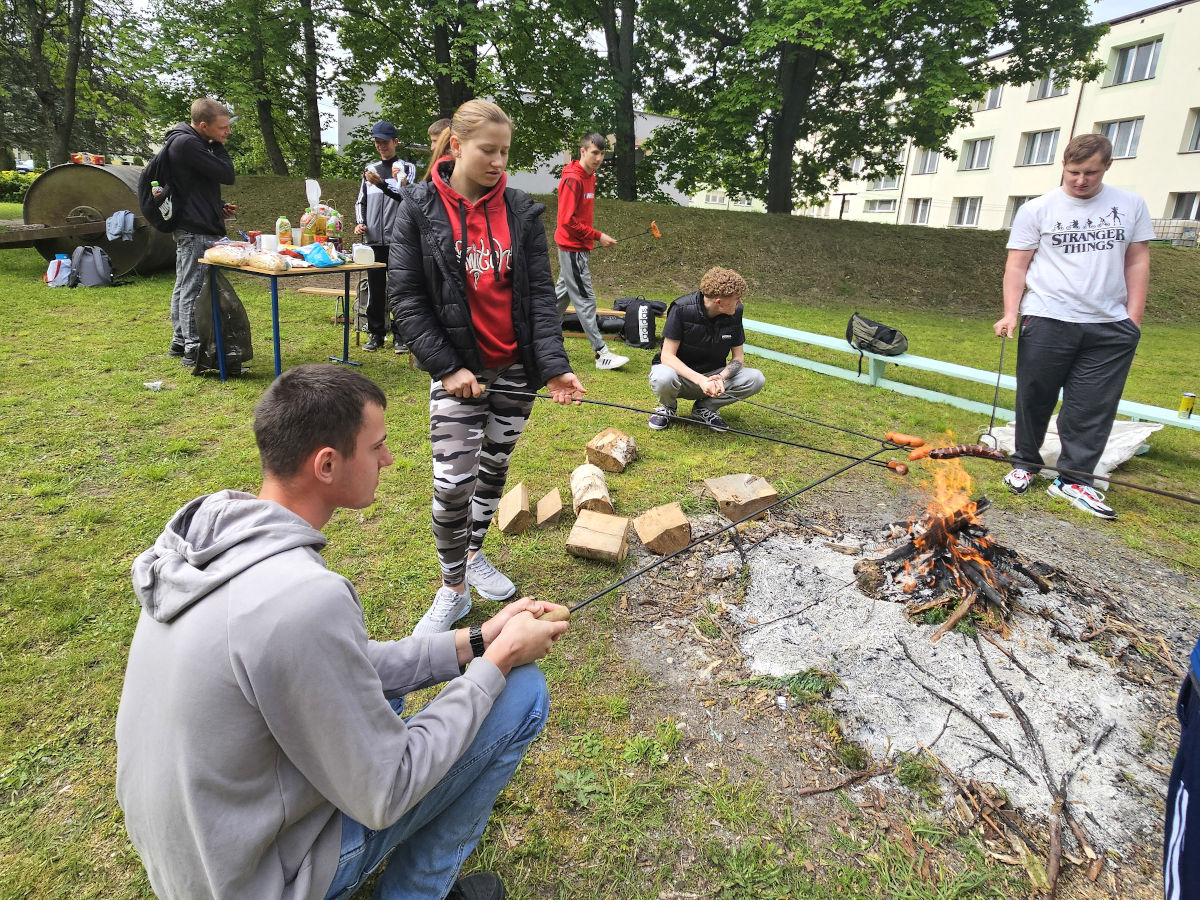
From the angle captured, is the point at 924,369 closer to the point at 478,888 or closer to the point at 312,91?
the point at 478,888

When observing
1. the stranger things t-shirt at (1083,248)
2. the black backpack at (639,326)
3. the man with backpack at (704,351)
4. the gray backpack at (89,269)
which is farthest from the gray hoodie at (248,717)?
the gray backpack at (89,269)

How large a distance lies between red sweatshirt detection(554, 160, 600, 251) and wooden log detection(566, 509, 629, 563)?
4.02 meters

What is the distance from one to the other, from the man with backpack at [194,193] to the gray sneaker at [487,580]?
4339 mm

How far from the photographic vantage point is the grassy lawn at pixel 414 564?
6.71 ft

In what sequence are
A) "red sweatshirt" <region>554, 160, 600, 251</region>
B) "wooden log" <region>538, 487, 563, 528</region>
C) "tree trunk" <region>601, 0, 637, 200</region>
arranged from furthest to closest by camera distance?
"tree trunk" <region>601, 0, 637, 200</region> < "red sweatshirt" <region>554, 160, 600, 251</region> < "wooden log" <region>538, 487, 563, 528</region>

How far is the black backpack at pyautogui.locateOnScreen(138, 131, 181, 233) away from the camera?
555cm

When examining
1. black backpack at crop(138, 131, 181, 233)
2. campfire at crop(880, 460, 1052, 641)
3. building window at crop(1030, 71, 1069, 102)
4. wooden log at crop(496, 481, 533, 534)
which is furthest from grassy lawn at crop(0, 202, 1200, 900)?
building window at crop(1030, 71, 1069, 102)

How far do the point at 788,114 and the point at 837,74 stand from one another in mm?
1673

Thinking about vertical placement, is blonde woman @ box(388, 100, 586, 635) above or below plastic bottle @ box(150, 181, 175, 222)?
below

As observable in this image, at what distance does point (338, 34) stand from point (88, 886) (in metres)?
19.9

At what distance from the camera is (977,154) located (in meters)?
33.7

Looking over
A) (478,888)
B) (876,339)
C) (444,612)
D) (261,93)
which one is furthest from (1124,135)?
(478,888)

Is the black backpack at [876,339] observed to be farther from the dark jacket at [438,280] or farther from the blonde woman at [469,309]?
the dark jacket at [438,280]

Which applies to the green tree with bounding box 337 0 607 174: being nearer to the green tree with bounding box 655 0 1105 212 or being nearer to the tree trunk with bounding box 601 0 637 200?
the tree trunk with bounding box 601 0 637 200
